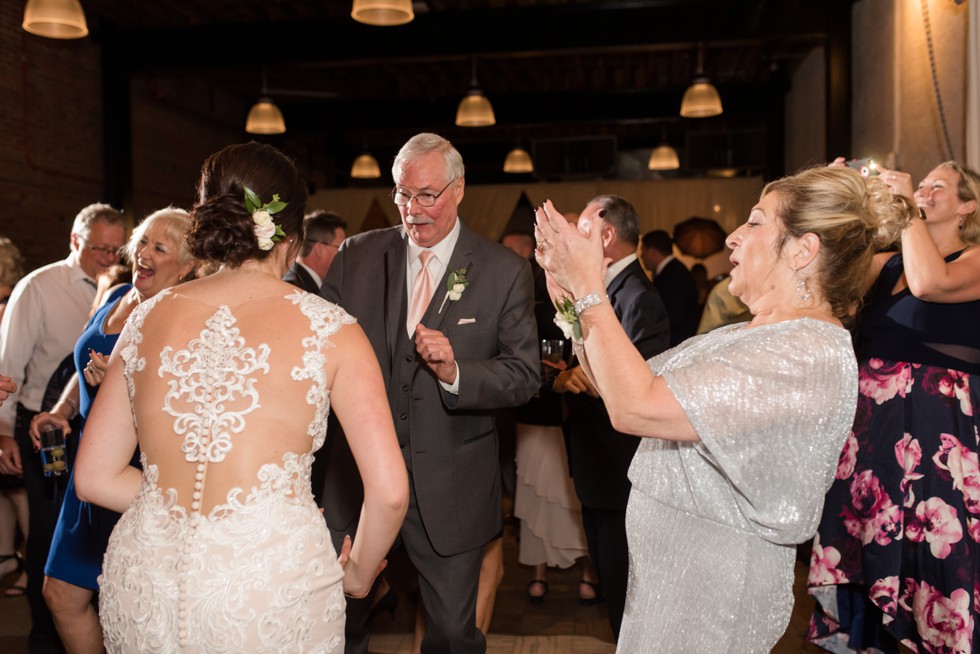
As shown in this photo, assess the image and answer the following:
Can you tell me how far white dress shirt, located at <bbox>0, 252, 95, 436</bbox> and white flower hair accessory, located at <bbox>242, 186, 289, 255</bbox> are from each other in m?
2.32

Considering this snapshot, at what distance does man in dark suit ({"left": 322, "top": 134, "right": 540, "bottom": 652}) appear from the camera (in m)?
2.37

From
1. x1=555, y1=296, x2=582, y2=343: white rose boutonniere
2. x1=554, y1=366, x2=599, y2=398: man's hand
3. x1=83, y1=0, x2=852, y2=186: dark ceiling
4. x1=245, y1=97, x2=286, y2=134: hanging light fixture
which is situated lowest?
x1=554, y1=366, x2=599, y2=398: man's hand

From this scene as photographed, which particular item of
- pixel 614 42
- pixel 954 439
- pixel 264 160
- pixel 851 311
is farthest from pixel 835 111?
pixel 264 160

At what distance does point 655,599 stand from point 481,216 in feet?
38.9

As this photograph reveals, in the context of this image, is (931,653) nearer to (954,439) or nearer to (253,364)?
(954,439)

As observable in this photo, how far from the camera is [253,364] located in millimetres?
1494

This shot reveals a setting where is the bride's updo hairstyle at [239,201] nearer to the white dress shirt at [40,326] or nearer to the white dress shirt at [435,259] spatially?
the white dress shirt at [435,259]

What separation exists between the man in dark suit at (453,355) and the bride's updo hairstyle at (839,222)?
3.22 ft

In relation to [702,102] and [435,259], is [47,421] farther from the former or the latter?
[702,102]

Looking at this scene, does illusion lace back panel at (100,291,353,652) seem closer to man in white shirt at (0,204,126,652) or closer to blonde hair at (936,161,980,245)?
man in white shirt at (0,204,126,652)

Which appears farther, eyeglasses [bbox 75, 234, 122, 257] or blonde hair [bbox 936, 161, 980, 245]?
eyeglasses [bbox 75, 234, 122, 257]

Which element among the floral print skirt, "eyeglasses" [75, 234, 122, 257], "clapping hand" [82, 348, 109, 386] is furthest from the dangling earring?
"eyeglasses" [75, 234, 122, 257]

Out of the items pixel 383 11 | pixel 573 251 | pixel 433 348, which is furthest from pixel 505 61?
pixel 573 251

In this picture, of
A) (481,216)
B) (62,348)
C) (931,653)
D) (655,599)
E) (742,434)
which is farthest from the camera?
(481,216)
